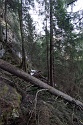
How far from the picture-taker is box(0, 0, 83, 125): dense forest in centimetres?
418

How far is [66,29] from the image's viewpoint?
10.1 meters

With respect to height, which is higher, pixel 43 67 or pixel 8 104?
pixel 8 104

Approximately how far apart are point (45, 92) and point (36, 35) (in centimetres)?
938

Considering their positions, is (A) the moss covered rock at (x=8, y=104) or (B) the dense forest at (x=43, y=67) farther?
(B) the dense forest at (x=43, y=67)

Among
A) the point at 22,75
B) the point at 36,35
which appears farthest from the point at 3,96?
the point at 36,35

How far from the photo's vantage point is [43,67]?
50.9 feet

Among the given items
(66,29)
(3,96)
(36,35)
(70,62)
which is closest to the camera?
(3,96)

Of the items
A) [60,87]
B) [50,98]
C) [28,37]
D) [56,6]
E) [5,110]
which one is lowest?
[60,87]

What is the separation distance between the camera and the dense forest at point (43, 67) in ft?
13.7

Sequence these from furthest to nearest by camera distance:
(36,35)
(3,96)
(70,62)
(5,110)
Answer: (36,35)
(70,62)
(3,96)
(5,110)

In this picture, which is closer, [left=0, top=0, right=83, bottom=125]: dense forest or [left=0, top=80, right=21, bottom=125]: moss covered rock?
[left=0, top=80, right=21, bottom=125]: moss covered rock

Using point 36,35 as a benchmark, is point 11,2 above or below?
above

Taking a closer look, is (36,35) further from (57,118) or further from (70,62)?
(57,118)

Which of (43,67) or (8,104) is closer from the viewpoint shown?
(8,104)
